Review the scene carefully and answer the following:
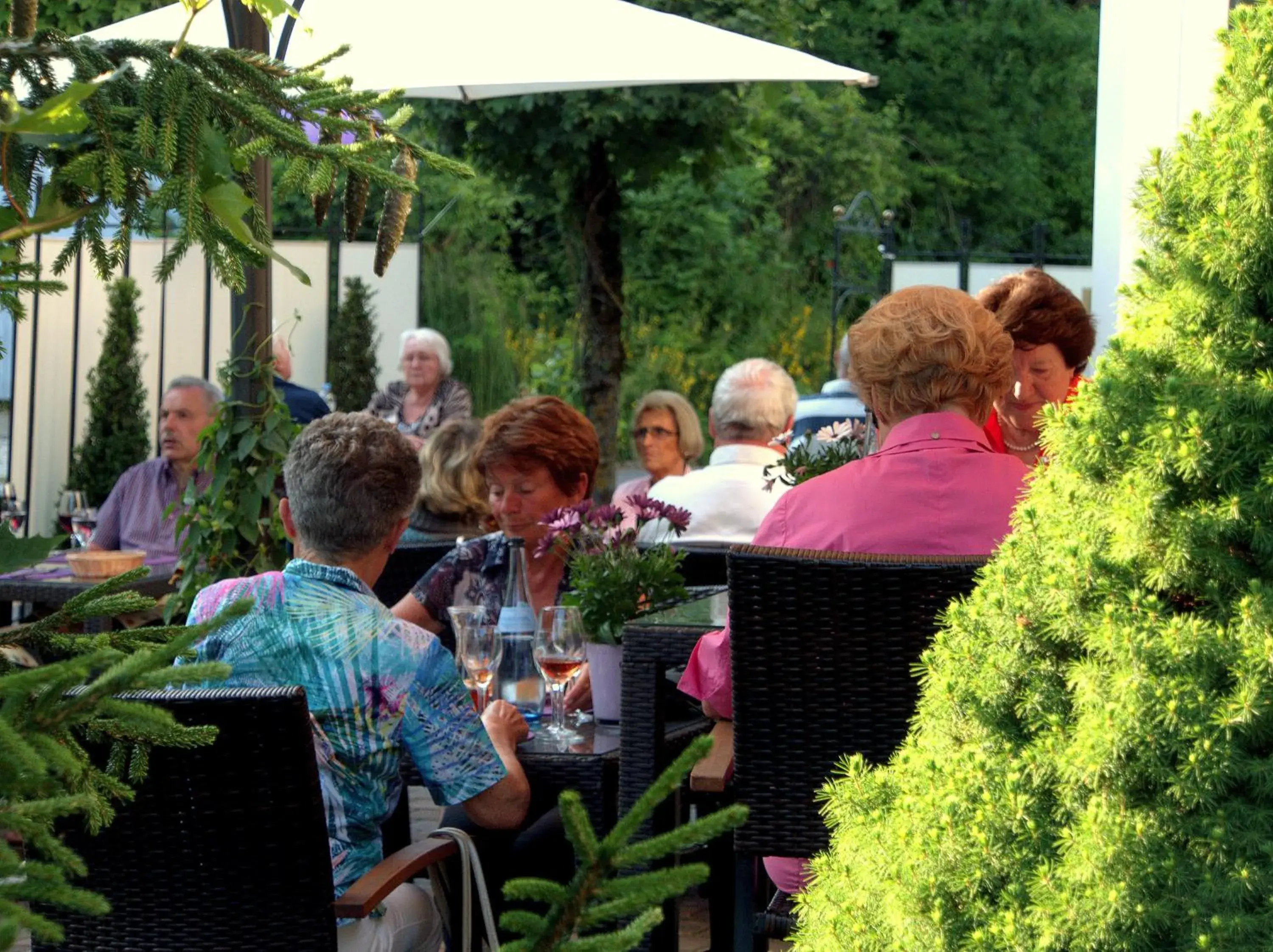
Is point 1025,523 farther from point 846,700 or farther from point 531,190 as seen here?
point 531,190

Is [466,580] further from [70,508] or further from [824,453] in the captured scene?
[70,508]

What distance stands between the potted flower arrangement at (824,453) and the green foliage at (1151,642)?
6.09 ft

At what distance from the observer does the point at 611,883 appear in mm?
872

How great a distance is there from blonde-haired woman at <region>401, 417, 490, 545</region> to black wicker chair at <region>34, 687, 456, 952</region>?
2675 mm

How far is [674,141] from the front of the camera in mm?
8148

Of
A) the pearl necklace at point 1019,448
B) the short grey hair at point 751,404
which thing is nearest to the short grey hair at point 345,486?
the pearl necklace at point 1019,448

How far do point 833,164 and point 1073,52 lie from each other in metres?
4.66

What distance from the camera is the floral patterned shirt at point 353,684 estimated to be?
92.4 inches

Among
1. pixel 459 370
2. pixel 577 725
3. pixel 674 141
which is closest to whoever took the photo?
pixel 577 725

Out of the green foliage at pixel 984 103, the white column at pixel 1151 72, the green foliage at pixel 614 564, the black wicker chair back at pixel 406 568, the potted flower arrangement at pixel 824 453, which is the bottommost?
the black wicker chair back at pixel 406 568

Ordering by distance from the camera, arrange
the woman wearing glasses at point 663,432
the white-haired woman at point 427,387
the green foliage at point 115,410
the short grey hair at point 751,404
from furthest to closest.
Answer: the green foliage at point 115,410
the white-haired woman at point 427,387
the woman wearing glasses at point 663,432
the short grey hair at point 751,404

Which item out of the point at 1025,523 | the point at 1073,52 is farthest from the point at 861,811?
the point at 1073,52

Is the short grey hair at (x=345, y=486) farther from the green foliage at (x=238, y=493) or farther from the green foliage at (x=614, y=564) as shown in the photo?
the green foliage at (x=238, y=493)

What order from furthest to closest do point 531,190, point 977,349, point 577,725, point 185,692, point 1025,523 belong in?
1. point 531,190
2. point 577,725
3. point 977,349
4. point 185,692
5. point 1025,523
